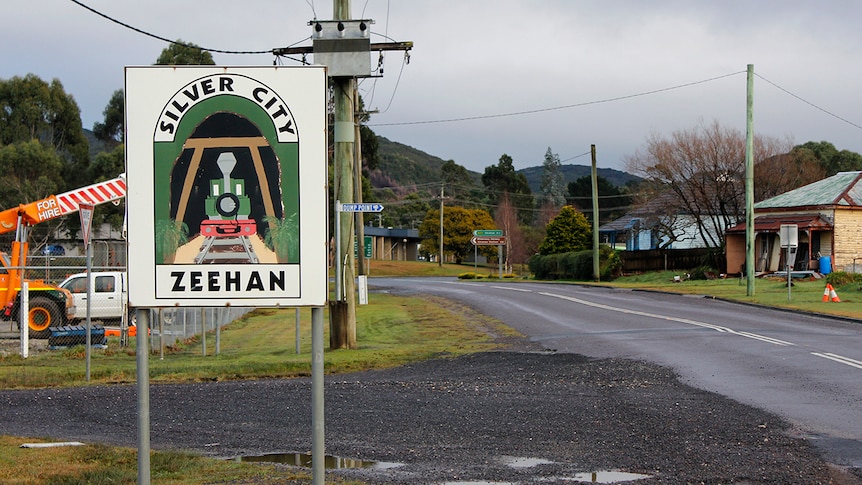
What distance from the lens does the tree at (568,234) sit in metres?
67.7

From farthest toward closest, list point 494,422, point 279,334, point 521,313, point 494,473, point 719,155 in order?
point 719,155
point 521,313
point 279,334
point 494,422
point 494,473

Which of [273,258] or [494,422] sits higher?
[273,258]

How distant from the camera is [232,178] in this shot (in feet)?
17.3

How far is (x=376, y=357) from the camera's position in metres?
17.3

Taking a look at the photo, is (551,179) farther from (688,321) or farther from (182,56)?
(688,321)

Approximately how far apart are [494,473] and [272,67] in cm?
400

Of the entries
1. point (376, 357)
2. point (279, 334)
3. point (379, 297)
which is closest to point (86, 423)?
point (376, 357)

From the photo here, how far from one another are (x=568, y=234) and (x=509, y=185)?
6597 cm

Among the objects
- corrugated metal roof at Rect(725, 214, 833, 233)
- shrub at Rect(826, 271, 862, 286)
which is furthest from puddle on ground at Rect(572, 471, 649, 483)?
corrugated metal roof at Rect(725, 214, 833, 233)

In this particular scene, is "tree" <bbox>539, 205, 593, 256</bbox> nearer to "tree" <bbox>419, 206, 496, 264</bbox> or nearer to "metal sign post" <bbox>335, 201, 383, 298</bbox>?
"tree" <bbox>419, 206, 496, 264</bbox>

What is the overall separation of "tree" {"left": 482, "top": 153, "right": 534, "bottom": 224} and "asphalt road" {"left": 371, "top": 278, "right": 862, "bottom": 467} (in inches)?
3751

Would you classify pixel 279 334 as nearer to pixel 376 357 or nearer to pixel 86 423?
pixel 376 357

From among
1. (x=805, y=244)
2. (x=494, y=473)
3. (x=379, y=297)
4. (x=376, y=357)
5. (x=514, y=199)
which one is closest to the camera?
(x=494, y=473)

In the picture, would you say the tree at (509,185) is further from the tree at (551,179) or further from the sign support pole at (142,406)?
the sign support pole at (142,406)
